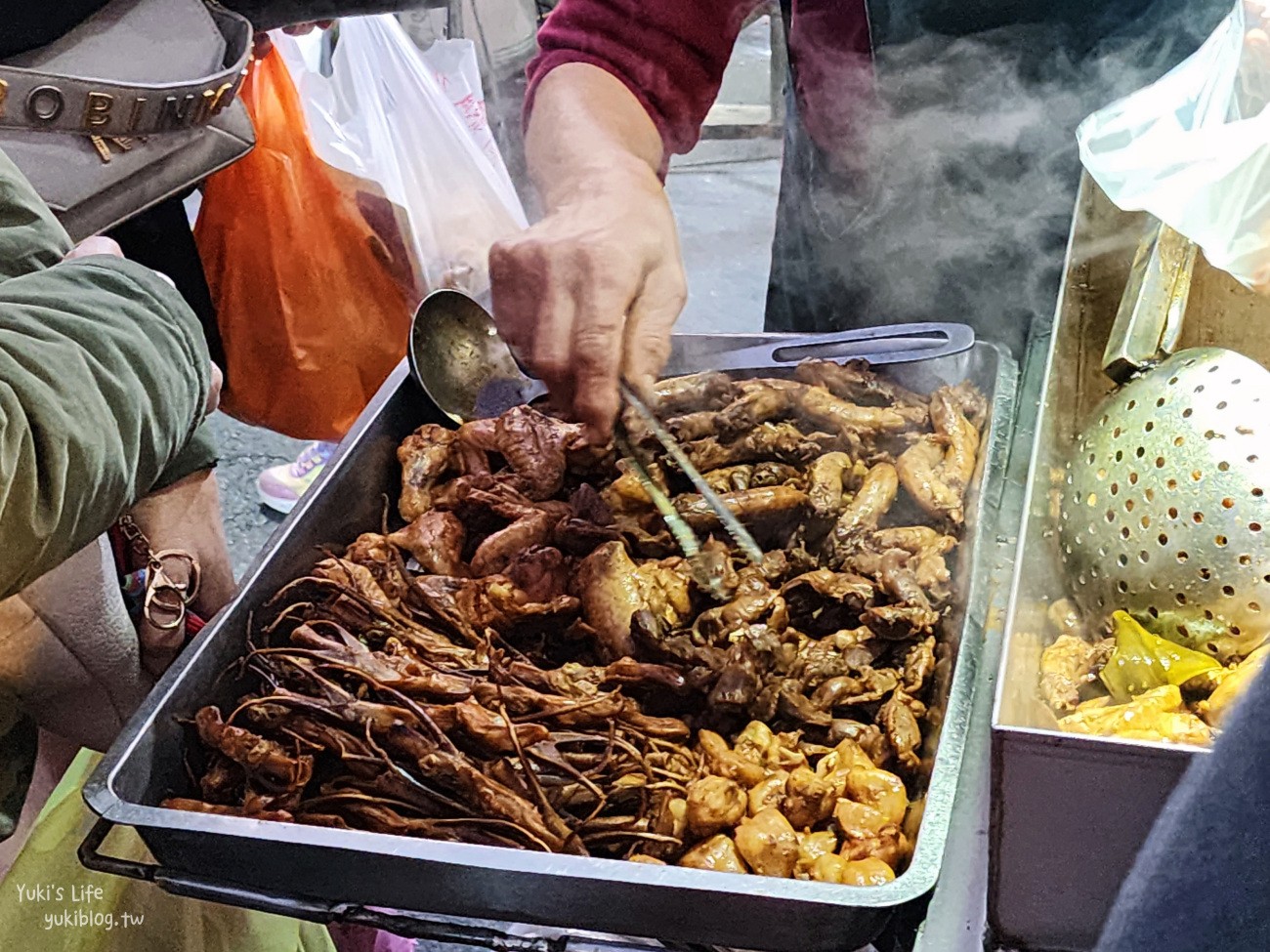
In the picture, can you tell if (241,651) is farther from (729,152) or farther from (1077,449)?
(729,152)

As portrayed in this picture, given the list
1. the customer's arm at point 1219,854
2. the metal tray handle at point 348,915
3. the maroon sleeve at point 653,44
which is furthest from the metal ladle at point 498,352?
the customer's arm at point 1219,854

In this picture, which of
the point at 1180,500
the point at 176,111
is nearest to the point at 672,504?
the point at 1180,500

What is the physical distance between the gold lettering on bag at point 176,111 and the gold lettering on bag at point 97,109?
0.32ft

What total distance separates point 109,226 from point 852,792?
151cm

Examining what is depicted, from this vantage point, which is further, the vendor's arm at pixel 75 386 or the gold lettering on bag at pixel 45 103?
the gold lettering on bag at pixel 45 103

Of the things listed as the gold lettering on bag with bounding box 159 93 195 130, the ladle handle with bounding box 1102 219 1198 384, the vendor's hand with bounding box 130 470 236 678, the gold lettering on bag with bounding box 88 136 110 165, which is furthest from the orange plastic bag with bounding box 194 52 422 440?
the ladle handle with bounding box 1102 219 1198 384

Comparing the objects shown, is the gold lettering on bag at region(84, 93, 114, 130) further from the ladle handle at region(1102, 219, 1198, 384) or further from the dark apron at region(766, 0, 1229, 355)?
the ladle handle at region(1102, 219, 1198, 384)

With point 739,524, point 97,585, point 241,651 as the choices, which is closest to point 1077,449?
point 739,524

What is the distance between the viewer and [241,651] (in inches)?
53.9

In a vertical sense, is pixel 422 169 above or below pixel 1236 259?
below

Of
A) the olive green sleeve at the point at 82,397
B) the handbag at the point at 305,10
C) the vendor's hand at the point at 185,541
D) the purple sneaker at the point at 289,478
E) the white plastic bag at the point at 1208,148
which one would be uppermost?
the white plastic bag at the point at 1208,148

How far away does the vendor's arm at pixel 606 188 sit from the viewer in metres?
1.47

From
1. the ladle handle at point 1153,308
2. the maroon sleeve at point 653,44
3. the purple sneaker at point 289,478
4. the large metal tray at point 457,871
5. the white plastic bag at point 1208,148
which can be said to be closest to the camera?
the large metal tray at point 457,871

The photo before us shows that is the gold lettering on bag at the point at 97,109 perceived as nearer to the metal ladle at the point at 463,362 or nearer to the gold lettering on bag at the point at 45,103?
the gold lettering on bag at the point at 45,103
